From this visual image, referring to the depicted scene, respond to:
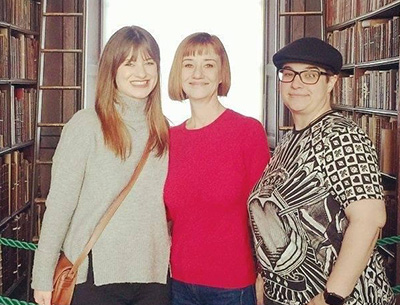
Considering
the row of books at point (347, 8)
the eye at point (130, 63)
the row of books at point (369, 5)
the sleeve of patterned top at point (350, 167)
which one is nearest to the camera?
the sleeve of patterned top at point (350, 167)

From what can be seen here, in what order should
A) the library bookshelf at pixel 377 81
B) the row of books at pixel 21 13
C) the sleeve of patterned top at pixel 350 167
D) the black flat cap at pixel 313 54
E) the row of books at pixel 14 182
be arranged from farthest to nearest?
1. the row of books at pixel 14 182
2. the row of books at pixel 21 13
3. the library bookshelf at pixel 377 81
4. the black flat cap at pixel 313 54
5. the sleeve of patterned top at pixel 350 167

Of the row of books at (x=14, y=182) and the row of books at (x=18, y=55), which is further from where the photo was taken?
the row of books at (x=14, y=182)

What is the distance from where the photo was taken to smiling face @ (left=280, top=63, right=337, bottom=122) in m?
1.80

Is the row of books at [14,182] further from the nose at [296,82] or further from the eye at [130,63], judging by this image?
the nose at [296,82]

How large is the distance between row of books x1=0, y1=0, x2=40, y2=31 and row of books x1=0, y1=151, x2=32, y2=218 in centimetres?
92

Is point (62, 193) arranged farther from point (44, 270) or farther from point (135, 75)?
point (135, 75)

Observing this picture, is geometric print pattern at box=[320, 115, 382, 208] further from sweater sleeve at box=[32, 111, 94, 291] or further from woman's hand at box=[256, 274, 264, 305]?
sweater sleeve at box=[32, 111, 94, 291]

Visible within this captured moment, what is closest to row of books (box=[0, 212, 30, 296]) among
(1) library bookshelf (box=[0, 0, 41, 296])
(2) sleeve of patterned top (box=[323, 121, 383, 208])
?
(1) library bookshelf (box=[0, 0, 41, 296])

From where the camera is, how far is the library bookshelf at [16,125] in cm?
393

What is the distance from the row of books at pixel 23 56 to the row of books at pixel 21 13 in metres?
0.09

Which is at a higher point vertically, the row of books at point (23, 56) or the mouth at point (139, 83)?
the row of books at point (23, 56)

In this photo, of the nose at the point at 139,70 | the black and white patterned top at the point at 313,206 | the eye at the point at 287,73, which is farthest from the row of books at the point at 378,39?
the nose at the point at 139,70

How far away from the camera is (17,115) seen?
427cm

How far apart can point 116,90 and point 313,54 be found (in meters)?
0.62
